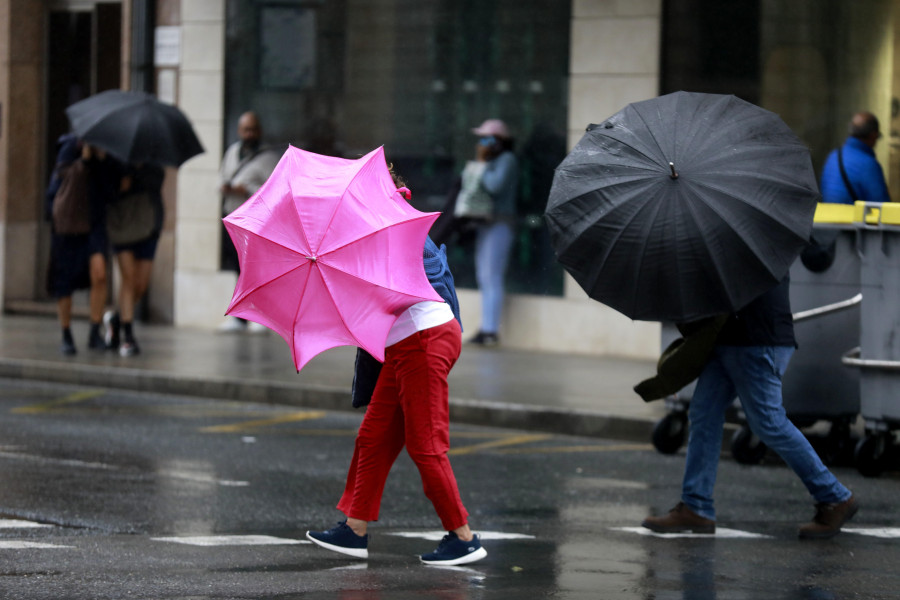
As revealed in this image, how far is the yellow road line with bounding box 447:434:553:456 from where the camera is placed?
9.45m

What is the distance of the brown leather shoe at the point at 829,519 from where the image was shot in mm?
6688

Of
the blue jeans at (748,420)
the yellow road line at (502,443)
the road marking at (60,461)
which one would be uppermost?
the blue jeans at (748,420)

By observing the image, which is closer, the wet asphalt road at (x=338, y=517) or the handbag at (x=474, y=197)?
the wet asphalt road at (x=338, y=517)

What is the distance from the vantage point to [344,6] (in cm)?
1543

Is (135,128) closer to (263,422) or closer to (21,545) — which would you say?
(263,422)

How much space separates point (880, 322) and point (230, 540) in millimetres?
3544

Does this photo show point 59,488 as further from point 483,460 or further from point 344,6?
point 344,6

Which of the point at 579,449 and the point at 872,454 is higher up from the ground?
the point at 872,454

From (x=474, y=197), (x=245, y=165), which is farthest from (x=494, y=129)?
(x=245, y=165)

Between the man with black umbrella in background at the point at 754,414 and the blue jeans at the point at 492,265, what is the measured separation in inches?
291

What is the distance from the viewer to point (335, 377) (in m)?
12.0

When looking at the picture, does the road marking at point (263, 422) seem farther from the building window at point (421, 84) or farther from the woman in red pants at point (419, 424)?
the woman in red pants at point (419, 424)

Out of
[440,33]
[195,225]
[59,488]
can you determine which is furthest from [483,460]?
[195,225]

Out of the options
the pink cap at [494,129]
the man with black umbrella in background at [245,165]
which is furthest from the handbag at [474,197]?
the man with black umbrella in background at [245,165]
